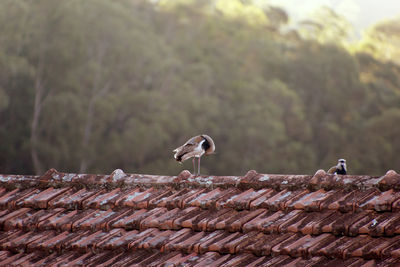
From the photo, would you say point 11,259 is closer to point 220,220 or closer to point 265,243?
point 220,220

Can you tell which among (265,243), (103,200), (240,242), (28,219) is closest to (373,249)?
(265,243)

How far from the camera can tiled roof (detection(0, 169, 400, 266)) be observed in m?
3.08

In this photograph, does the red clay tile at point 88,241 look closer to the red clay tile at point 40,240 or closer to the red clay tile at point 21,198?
the red clay tile at point 40,240

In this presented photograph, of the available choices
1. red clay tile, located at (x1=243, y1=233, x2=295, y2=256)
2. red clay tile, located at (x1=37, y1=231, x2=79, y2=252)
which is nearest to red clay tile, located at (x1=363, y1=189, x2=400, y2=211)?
red clay tile, located at (x1=243, y1=233, x2=295, y2=256)

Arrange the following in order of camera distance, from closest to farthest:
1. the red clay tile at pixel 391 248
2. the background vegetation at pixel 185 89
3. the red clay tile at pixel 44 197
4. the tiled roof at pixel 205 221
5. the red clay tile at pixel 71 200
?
the red clay tile at pixel 391 248 → the tiled roof at pixel 205 221 → the red clay tile at pixel 71 200 → the red clay tile at pixel 44 197 → the background vegetation at pixel 185 89

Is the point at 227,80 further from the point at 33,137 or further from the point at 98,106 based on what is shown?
the point at 33,137

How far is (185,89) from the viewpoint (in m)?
33.2

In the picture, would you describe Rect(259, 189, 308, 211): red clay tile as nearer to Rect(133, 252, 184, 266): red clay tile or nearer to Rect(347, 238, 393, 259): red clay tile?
Rect(133, 252, 184, 266): red clay tile

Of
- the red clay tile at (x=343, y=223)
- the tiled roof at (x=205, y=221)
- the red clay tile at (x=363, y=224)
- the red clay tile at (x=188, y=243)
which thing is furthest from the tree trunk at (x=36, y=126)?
the red clay tile at (x=363, y=224)

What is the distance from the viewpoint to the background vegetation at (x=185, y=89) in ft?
96.6

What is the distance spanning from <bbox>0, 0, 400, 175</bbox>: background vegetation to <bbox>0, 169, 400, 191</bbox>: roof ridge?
23508 millimetres

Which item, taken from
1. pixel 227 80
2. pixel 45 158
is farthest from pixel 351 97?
pixel 45 158

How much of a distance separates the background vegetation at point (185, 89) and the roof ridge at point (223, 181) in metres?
23.5

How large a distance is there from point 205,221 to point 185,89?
29.7 m
